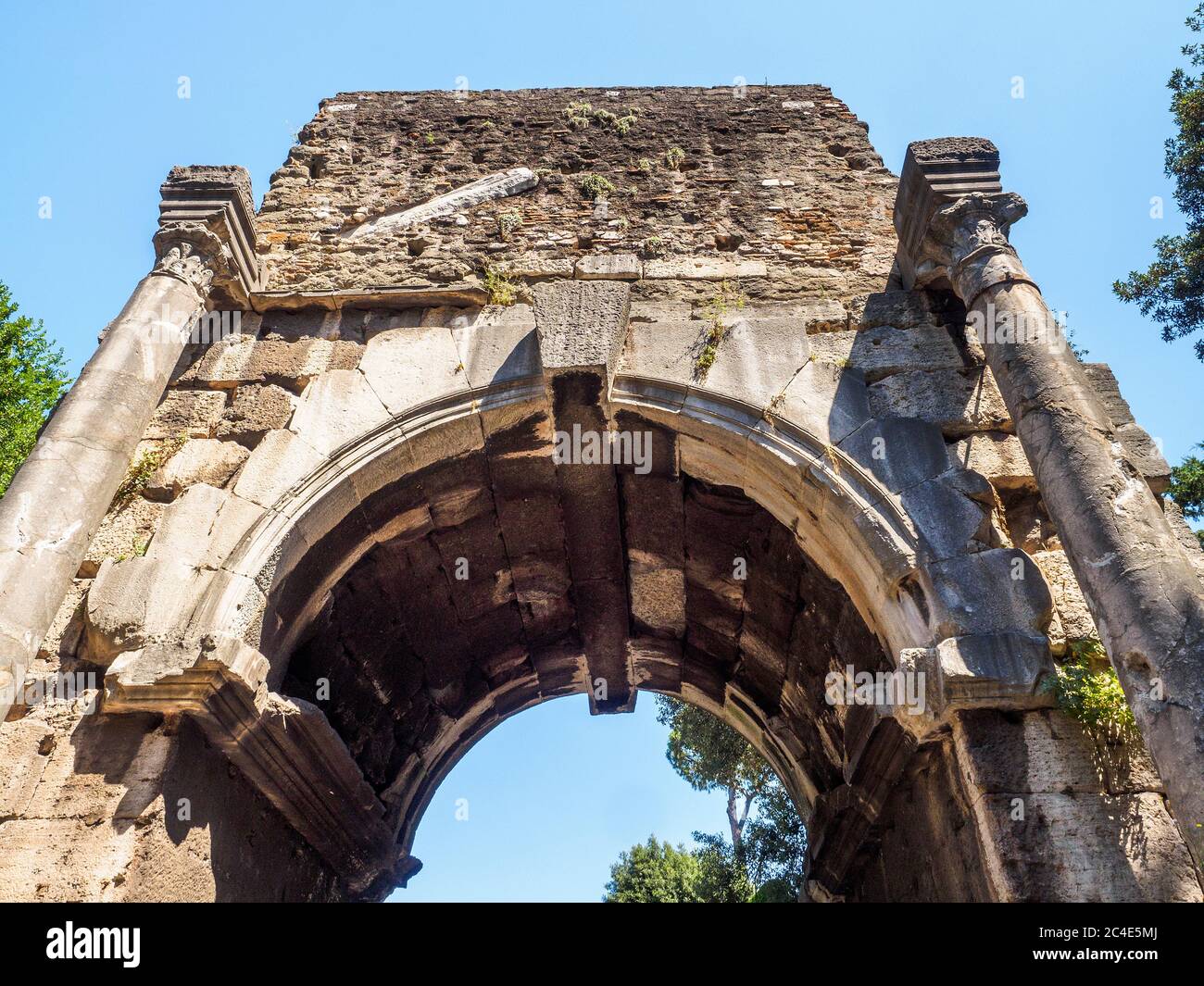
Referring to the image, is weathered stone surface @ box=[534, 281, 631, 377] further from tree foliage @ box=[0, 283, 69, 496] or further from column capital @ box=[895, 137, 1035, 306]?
tree foliage @ box=[0, 283, 69, 496]

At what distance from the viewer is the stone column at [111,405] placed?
13.2 feet

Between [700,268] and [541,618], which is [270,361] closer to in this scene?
[700,268]

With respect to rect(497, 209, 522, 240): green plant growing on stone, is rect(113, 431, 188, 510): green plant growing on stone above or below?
below

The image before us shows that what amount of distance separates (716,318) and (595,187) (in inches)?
68.2

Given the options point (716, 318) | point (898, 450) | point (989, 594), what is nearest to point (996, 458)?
point (898, 450)

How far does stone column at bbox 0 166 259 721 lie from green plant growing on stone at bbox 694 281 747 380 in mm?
2958

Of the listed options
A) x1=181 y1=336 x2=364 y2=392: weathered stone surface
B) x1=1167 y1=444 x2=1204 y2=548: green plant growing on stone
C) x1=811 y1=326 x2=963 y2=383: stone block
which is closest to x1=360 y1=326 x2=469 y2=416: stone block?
x1=181 y1=336 x2=364 y2=392: weathered stone surface

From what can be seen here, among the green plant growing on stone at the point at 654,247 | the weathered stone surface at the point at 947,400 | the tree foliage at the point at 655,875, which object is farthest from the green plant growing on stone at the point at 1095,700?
the tree foliage at the point at 655,875

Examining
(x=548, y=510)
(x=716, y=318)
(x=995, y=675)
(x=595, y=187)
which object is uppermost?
(x=595, y=187)

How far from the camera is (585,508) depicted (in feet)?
20.7

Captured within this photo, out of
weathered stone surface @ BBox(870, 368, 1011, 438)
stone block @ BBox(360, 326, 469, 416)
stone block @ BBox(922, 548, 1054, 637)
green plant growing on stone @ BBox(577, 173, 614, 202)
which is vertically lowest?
stone block @ BBox(922, 548, 1054, 637)

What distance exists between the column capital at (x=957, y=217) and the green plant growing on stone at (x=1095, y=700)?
6.84ft

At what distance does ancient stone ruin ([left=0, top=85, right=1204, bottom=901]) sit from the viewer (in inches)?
155
